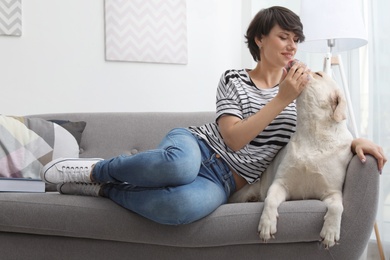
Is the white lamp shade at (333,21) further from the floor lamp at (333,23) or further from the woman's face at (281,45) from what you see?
the woman's face at (281,45)

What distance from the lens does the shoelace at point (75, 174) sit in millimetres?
1913

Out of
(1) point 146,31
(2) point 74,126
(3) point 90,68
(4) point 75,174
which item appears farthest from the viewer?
(1) point 146,31

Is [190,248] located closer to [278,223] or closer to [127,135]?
[278,223]

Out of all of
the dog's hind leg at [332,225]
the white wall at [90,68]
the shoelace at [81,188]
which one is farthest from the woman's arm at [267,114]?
the white wall at [90,68]

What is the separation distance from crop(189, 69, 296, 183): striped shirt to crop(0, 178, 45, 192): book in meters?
0.74

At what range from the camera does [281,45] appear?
79.3 inches

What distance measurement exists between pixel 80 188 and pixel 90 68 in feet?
4.96

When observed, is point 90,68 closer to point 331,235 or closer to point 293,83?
point 293,83

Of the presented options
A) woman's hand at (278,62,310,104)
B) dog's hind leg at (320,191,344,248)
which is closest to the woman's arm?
woman's hand at (278,62,310,104)

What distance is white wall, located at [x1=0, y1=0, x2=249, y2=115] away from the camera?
311 centimetres

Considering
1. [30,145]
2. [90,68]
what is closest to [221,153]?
[30,145]

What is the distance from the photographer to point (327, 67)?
2.70 metres

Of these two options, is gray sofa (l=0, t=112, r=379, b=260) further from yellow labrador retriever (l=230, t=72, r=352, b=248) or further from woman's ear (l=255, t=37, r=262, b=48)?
woman's ear (l=255, t=37, r=262, b=48)

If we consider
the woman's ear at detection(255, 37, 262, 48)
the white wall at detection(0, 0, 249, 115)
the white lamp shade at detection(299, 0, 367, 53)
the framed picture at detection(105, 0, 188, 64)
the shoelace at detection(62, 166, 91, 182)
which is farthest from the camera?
the framed picture at detection(105, 0, 188, 64)
